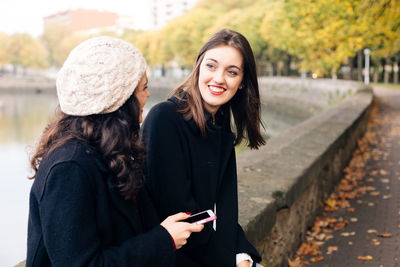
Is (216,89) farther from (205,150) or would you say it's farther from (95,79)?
(95,79)

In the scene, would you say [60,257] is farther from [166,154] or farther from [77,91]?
[166,154]

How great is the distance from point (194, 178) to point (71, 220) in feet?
2.53

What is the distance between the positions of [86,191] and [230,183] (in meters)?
0.99

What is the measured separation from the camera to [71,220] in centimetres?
122

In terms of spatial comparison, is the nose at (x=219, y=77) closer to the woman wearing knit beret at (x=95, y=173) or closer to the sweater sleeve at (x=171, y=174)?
the sweater sleeve at (x=171, y=174)

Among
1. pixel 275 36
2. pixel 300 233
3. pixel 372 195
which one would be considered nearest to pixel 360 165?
pixel 372 195

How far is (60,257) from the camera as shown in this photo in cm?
124

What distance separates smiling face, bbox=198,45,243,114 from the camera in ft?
6.80

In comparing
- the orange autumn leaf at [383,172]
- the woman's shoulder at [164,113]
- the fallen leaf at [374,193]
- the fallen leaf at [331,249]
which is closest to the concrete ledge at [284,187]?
the fallen leaf at [331,249]

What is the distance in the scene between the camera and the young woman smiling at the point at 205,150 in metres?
1.81

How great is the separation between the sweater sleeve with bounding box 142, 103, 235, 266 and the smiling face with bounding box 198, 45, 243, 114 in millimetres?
262

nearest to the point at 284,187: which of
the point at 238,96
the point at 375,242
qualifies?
the point at 238,96

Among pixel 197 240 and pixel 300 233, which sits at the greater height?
pixel 197 240

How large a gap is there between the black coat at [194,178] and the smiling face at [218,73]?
0.12 meters
